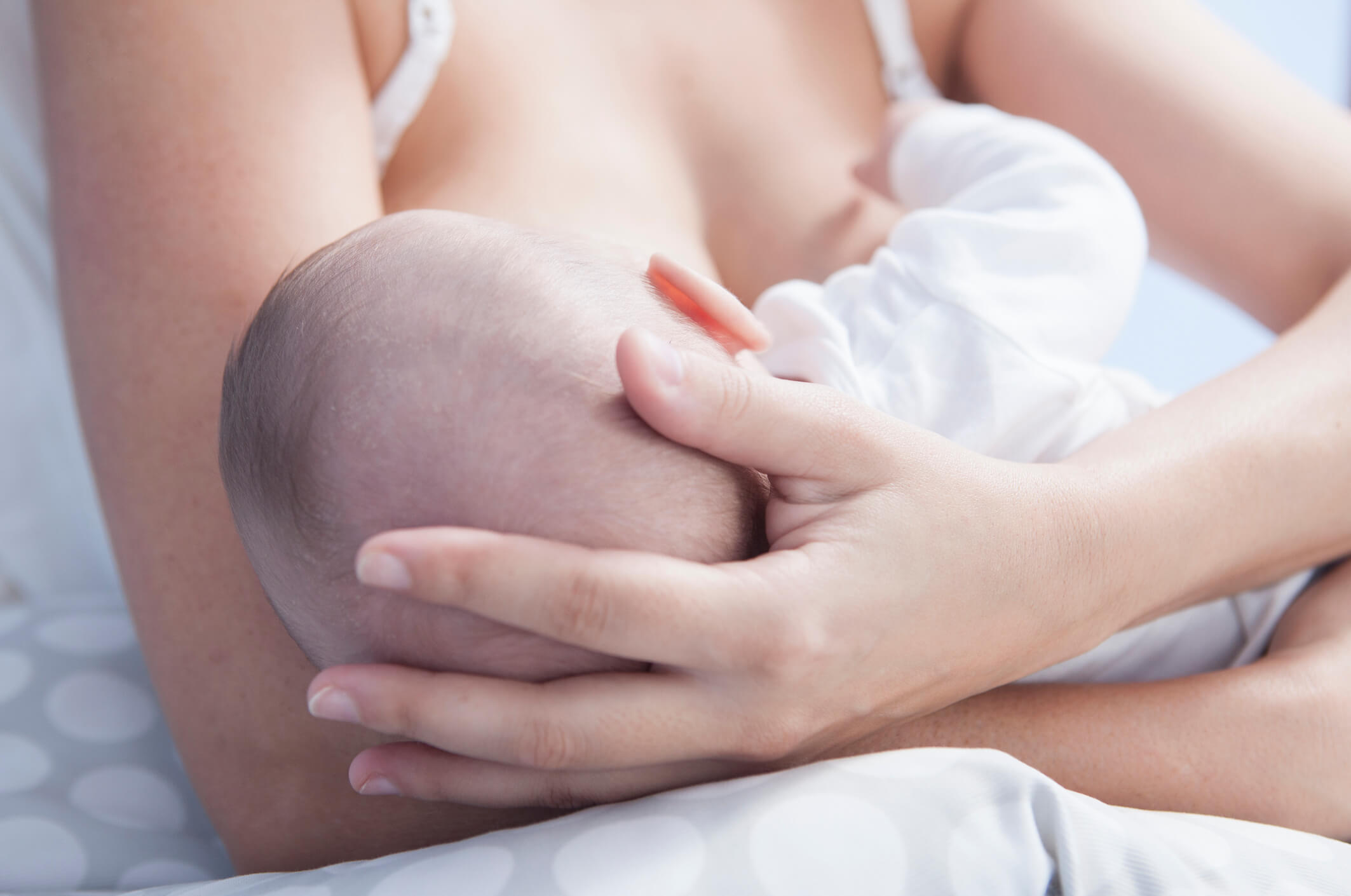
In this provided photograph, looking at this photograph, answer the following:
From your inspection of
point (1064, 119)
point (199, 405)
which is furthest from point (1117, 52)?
point (199, 405)

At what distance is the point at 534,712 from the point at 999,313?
0.55 m

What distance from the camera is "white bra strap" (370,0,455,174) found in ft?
3.32

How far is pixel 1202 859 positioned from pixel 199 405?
850mm

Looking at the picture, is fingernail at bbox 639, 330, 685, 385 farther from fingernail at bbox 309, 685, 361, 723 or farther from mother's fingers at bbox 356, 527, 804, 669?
fingernail at bbox 309, 685, 361, 723

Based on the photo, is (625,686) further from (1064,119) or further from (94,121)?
(1064,119)

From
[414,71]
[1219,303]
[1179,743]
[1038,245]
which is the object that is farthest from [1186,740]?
[1219,303]

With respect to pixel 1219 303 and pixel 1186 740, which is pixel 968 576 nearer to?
pixel 1186 740

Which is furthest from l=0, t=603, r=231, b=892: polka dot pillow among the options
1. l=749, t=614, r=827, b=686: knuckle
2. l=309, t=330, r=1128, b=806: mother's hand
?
l=749, t=614, r=827, b=686: knuckle

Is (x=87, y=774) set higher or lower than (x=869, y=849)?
lower

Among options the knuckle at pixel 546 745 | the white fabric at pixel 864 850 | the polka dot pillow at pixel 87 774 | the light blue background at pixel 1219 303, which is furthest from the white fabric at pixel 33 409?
the light blue background at pixel 1219 303

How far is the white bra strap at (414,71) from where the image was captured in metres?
1.01

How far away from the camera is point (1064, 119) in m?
1.25

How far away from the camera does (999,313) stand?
2.61 ft

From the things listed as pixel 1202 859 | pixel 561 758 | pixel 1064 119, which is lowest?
pixel 1202 859
